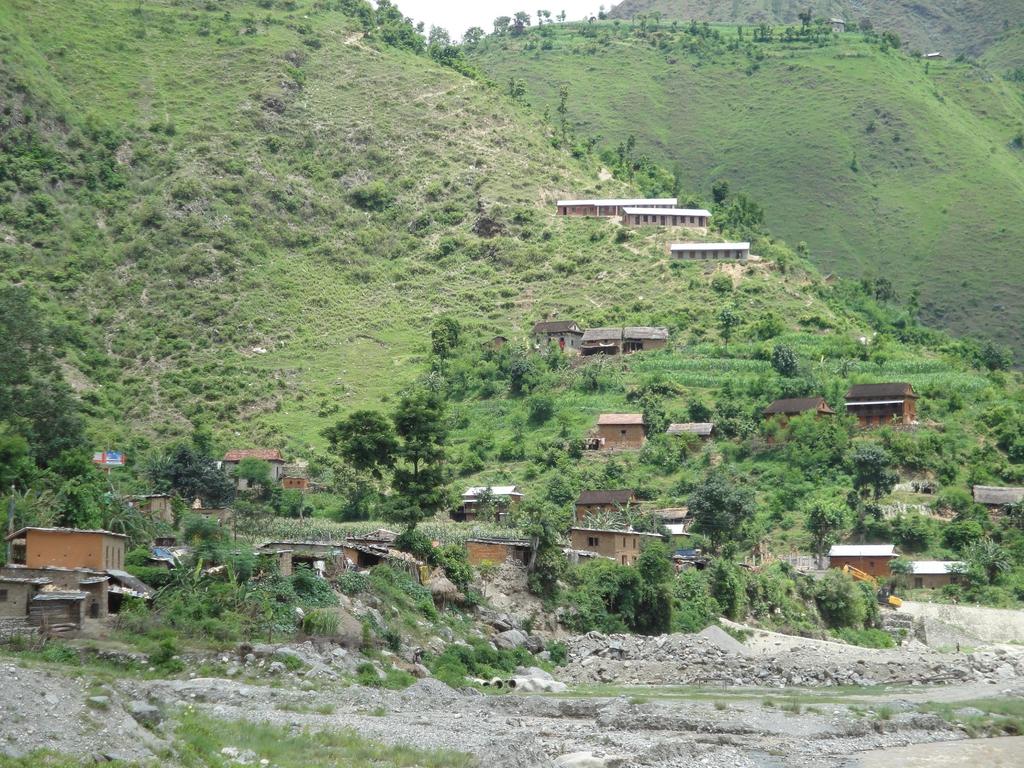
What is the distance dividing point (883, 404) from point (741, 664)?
41.7m

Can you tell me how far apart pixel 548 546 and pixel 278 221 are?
81.6m

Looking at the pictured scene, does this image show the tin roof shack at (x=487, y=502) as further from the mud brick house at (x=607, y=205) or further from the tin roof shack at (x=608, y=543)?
the mud brick house at (x=607, y=205)

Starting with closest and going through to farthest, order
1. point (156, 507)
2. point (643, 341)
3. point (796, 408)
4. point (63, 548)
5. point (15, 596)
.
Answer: point (15, 596), point (63, 548), point (156, 507), point (796, 408), point (643, 341)

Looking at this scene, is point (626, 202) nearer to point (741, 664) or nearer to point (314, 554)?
point (741, 664)

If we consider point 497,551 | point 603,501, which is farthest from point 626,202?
point 497,551

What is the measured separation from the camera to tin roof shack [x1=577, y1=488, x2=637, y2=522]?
292 feet

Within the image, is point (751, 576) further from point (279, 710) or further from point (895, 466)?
point (279, 710)

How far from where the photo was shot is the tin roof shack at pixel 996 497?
90875 mm

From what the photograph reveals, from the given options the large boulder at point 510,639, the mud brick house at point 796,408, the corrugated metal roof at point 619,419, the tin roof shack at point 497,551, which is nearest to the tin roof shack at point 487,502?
the corrugated metal roof at point 619,419

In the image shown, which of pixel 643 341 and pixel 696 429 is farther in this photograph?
pixel 643 341

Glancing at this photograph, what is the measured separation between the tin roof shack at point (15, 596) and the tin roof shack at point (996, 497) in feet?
201

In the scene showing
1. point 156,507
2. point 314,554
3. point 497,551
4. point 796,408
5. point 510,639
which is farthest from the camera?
point 796,408

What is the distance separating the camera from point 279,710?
40.9 meters

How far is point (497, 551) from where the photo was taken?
68.2 meters
